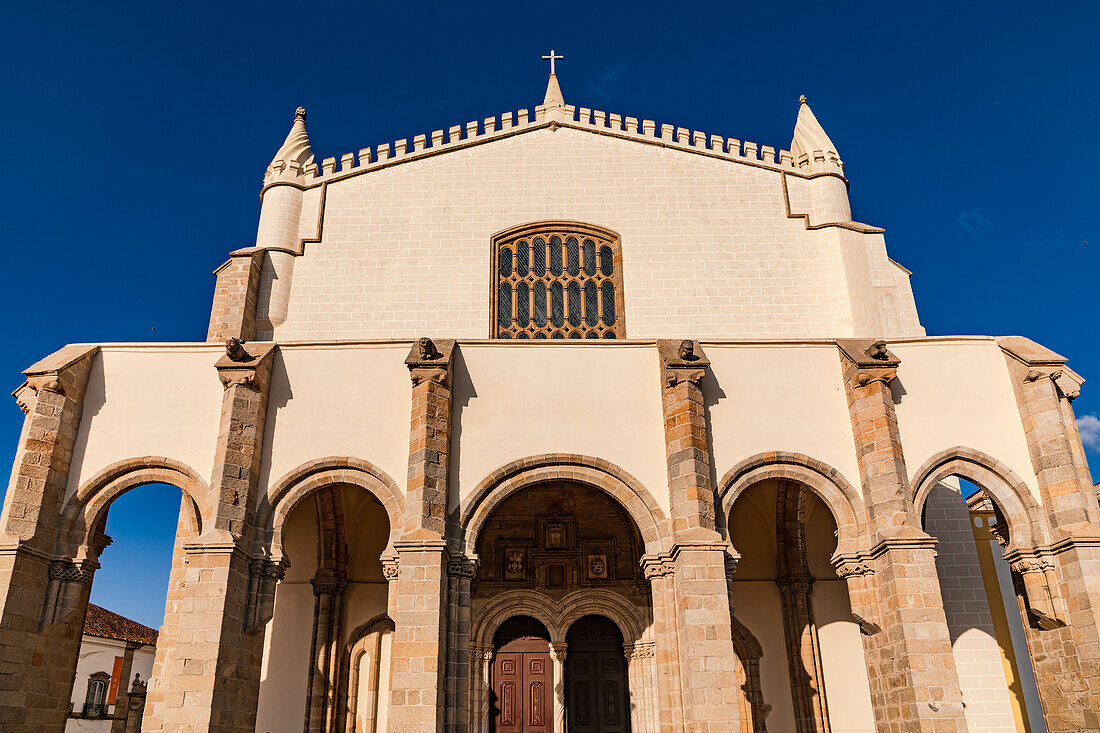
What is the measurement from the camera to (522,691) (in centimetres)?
1470

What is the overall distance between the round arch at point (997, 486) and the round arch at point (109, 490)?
34.8ft

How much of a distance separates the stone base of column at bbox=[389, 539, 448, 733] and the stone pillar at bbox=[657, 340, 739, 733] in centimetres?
322

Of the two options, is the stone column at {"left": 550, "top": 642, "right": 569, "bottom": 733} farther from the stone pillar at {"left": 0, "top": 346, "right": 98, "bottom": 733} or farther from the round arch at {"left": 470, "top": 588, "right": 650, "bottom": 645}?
the stone pillar at {"left": 0, "top": 346, "right": 98, "bottom": 733}

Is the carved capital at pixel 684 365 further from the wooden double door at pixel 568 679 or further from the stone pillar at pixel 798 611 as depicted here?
the wooden double door at pixel 568 679

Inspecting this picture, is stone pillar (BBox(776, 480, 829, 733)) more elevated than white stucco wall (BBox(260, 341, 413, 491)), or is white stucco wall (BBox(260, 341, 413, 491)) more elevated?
white stucco wall (BBox(260, 341, 413, 491))

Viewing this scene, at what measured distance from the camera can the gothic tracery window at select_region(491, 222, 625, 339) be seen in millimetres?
17094

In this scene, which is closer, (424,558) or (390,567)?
(424,558)

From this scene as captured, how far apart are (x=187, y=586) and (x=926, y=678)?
9.76m

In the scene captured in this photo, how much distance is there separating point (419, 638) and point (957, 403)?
28.8 ft

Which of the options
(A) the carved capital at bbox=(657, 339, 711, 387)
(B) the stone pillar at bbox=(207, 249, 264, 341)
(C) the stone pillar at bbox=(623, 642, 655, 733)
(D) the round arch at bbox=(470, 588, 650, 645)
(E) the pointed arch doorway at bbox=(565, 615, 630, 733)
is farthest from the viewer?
(B) the stone pillar at bbox=(207, 249, 264, 341)

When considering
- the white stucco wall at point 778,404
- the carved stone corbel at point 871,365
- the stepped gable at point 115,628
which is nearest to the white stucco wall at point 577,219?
the white stucco wall at point 778,404

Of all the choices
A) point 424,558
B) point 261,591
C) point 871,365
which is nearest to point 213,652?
point 261,591

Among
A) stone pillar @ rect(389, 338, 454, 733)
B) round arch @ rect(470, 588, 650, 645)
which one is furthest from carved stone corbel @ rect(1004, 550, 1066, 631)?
stone pillar @ rect(389, 338, 454, 733)

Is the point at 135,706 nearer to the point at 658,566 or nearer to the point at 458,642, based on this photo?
the point at 458,642
